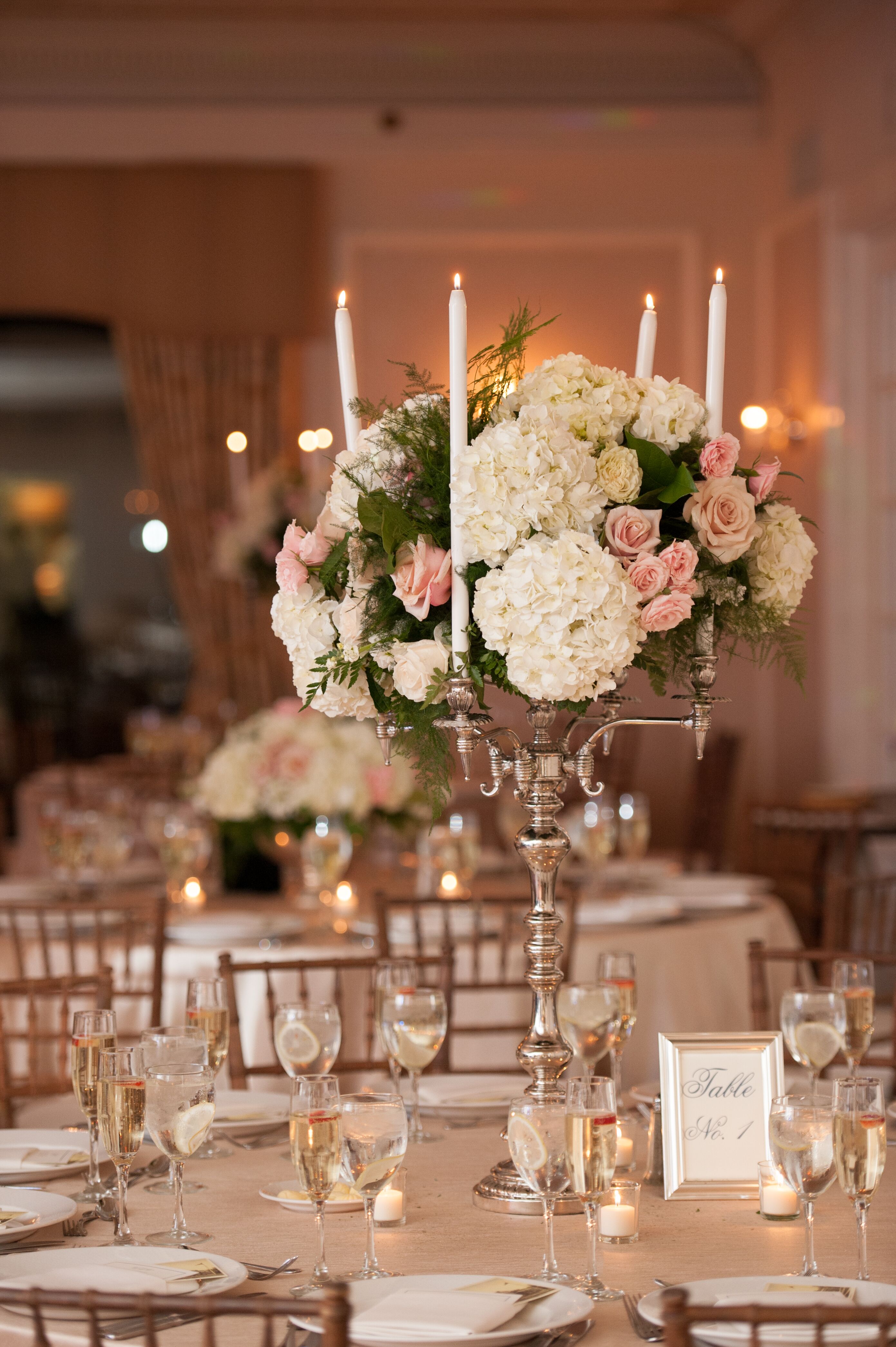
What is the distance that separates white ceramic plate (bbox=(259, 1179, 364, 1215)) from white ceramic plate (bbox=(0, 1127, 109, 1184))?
21 cm

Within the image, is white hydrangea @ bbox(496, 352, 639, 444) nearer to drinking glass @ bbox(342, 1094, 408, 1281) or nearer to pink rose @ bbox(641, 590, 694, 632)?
pink rose @ bbox(641, 590, 694, 632)

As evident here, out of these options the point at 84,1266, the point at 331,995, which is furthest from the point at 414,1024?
the point at 331,995

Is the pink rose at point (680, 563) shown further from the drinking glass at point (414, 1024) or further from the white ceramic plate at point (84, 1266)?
the white ceramic plate at point (84, 1266)

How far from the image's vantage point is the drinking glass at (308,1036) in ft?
7.35

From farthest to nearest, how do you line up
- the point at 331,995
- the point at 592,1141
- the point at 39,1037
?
the point at 331,995
the point at 39,1037
the point at 592,1141

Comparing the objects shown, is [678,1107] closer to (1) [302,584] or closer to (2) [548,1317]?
(2) [548,1317]

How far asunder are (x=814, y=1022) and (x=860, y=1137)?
2.21ft

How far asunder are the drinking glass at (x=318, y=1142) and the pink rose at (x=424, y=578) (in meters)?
0.53

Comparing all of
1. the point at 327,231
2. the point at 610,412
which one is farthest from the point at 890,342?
the point at 610,412

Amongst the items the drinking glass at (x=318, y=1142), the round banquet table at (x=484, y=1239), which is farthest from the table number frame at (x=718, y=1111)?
the drinking glass at (x=318, y=1142)

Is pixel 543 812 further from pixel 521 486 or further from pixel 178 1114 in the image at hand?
pixel 178 1114

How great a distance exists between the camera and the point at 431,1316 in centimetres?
146

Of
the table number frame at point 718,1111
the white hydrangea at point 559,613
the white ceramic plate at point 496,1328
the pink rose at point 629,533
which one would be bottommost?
the white ceramic plate at point 496,1328

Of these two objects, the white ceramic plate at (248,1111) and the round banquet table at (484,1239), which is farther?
the white ceramic plate at (248,1111)
